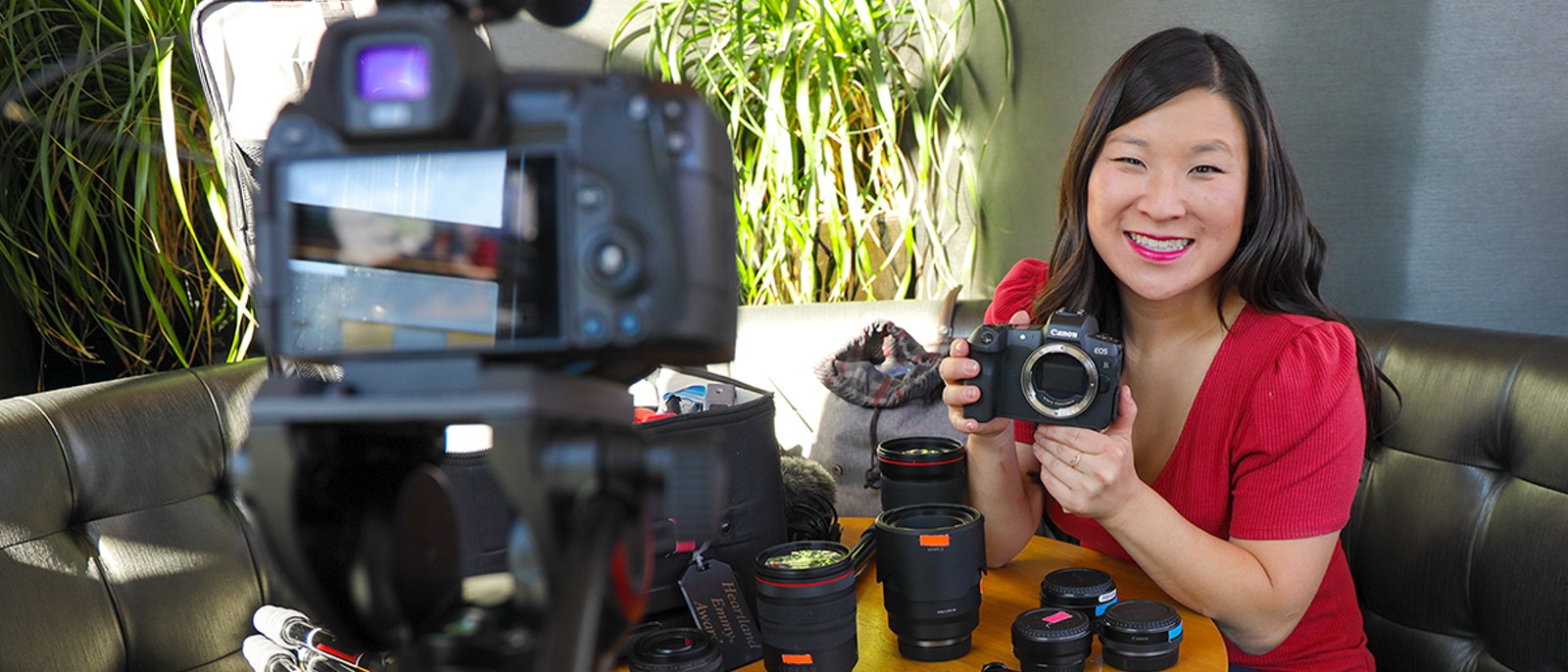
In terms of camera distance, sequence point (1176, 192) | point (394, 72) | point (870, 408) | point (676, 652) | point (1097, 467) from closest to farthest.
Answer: point (394, 72) < point (676, 652) < point (1097, 467) < point (1176, 192) < point (870, 408)

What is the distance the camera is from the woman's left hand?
1175mm

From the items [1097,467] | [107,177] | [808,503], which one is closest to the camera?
[1097,467]

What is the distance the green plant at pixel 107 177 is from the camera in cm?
194

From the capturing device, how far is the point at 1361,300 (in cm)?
180

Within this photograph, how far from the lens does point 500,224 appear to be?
0.43 meters

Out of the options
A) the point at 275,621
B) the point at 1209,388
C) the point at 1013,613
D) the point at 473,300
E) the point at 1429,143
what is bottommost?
the point at 275,621

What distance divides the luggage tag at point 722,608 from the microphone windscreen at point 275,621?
2.00 feet

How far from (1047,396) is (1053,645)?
0.29 m

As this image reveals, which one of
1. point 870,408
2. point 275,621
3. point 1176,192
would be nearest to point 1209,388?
point 1176,192

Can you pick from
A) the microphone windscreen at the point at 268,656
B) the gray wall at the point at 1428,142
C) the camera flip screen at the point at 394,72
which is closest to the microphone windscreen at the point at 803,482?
the microphone windscreen at the point at 268,656

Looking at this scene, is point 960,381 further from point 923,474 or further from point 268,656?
point 268,656

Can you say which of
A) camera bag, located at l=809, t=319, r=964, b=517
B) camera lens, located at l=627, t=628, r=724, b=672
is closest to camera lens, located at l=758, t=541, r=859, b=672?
camera lens, located at l=627, t=628, r=724, b=672

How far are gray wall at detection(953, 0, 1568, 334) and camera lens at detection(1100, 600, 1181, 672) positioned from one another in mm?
990

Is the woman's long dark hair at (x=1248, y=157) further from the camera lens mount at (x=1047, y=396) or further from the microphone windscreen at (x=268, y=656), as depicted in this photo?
the microphone windscreen at (x=268, y=656)
